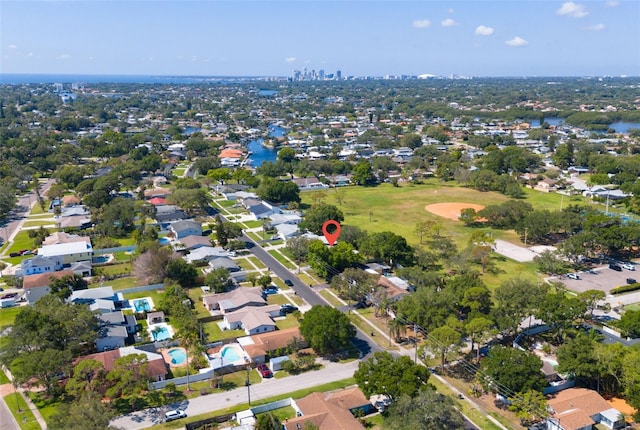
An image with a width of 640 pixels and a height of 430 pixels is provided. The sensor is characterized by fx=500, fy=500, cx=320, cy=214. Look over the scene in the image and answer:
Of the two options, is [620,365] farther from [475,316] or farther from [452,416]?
[452,416]

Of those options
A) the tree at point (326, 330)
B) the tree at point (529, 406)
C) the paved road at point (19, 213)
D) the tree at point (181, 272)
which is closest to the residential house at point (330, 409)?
the tree at point (326, 330)

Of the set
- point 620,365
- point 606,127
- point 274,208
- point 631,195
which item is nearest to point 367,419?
point 620,365

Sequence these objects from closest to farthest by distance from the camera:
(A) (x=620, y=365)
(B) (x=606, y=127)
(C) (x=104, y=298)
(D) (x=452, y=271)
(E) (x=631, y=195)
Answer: (A) (x=620, y=365), (C) (x=104, y=298), (D) (x=452, y=271), (E) (x=631, y=195), (B) (x=606, y=127)

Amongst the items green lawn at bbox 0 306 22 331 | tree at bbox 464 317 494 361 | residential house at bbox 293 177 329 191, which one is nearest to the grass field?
residential house at bbox 293 177 329 191

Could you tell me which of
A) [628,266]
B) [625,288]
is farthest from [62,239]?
[628,266]

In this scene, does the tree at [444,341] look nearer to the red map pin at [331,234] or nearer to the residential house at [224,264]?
the residential house at [224,264]
